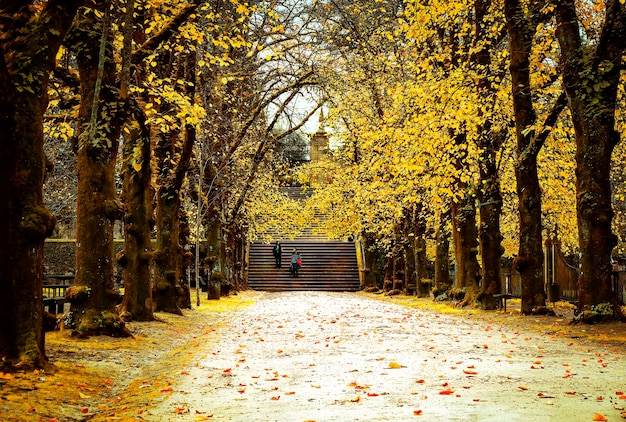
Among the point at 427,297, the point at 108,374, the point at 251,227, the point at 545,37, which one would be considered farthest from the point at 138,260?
the point at 251,227

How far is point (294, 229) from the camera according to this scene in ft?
147

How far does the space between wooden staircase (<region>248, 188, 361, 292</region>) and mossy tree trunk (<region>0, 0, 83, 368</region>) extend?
3745 cm

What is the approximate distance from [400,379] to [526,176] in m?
10.9

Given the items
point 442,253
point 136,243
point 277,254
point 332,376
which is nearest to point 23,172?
point 332,376

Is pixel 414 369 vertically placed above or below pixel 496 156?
below

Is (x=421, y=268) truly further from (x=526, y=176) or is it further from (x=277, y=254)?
(x=277, y=254)

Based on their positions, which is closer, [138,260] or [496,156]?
[138,260]

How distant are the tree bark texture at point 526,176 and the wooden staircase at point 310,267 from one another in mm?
28086

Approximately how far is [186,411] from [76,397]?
166 centimetres

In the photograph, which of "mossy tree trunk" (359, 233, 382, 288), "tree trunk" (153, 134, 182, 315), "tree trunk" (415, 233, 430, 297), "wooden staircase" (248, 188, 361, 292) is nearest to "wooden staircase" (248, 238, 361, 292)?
"wooden staircase" (248, 188, 361, 292)

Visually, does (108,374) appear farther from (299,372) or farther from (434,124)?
(434,124)

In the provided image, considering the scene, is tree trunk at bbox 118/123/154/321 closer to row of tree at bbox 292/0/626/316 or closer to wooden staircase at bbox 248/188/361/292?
row of tree at bbox 292/0/626/316

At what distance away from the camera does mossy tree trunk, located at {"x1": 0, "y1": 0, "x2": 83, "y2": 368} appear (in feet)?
26.9

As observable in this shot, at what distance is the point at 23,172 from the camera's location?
27.6 ft
